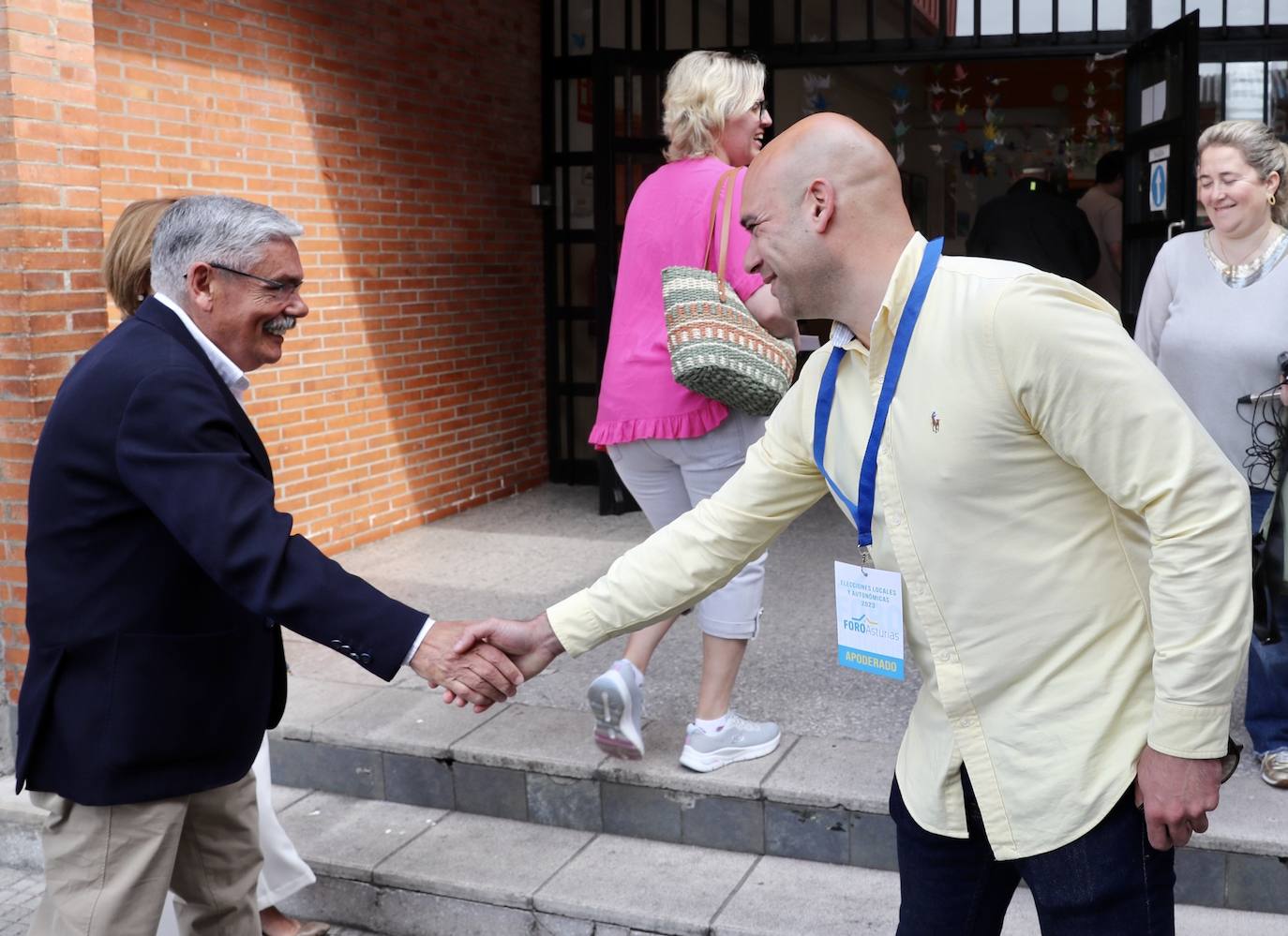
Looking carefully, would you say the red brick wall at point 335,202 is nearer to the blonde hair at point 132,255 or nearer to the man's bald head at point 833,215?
the blonde hair at point 132,255

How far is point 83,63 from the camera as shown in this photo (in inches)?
174

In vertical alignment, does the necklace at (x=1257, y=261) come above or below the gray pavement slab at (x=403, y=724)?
above

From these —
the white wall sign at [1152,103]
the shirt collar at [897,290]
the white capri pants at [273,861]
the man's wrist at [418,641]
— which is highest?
the white wall sign at [1152,103]

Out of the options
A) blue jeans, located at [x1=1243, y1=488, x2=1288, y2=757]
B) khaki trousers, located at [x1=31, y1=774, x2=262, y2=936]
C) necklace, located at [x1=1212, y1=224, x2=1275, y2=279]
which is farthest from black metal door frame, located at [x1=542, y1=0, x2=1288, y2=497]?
khaki trousers, located at [x1=31, y1=774, x2=262, y2=936]

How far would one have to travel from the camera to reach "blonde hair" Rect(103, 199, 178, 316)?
109 inches

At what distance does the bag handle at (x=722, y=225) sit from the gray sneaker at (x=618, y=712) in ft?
3.84

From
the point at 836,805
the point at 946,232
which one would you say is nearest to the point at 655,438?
the point at 836,805

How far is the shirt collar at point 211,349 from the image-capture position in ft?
8.40

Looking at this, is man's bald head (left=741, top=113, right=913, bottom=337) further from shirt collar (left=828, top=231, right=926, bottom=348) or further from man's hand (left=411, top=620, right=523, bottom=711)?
man's hand (left=411, top=620, right=523, bottom=711)

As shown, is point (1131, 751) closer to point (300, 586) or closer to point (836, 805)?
point (300, 586)

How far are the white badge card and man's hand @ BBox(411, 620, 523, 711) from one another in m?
0.74

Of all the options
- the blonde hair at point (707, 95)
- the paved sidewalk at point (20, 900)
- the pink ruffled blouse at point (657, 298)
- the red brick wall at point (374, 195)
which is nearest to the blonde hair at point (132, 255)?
the pink ruffled blouse at point (657, 298)

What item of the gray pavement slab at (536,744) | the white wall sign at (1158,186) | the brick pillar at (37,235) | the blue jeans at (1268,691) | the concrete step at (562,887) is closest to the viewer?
the concrete step at (562,887)

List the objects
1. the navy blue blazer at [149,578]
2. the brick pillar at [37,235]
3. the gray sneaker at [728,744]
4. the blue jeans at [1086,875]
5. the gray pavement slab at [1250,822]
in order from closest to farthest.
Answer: the blue jeans at [1086,875] → the navy blue blazer at [149,578] → the gray pavement slab at [1250,822] → the gray sneaker at [728,744] → the brick pillar at [37,235]
